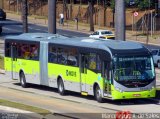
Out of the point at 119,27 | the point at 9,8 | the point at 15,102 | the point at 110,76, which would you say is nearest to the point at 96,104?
the point at 110,76

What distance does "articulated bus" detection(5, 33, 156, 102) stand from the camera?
92.1 ft

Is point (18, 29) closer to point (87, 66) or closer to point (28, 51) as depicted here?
point (28, 51)

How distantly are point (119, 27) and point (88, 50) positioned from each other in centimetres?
455

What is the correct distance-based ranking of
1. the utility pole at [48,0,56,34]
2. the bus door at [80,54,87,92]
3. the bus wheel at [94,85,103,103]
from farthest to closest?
the utility pole at [48,0,56,34], the bus door at [80,54,87,92], the bus wheel at [94,85,103,103]

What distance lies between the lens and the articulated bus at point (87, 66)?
28.1 m

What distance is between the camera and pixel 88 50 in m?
30.0

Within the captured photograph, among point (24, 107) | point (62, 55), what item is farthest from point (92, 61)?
point (24, 107)

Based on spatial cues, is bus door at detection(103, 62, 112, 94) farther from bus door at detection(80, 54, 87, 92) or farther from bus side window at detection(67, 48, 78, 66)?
bus side window at detection(67, 48, 78, 66)

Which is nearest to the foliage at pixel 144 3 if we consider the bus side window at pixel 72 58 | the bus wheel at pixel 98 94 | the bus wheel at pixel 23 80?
the bus wheel at pixel 23 80

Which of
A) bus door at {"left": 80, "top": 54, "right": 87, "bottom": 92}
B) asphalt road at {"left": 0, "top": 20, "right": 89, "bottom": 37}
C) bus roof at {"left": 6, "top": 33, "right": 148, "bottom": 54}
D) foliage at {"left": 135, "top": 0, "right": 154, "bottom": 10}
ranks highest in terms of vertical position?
foliage at {"left": 135, "top": 0, "right": 154, "bottom": 10}

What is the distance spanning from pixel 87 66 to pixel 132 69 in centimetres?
260

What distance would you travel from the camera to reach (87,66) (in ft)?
98.3

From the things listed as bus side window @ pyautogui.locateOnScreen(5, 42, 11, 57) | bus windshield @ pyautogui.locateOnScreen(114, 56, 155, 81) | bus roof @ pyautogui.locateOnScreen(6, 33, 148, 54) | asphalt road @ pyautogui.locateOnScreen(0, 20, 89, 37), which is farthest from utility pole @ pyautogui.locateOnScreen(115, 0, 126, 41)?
asphalt road @ pyautogui.locateOnScreen(0, 20, 89, 37)

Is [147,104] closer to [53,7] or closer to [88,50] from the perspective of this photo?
[88,50]
